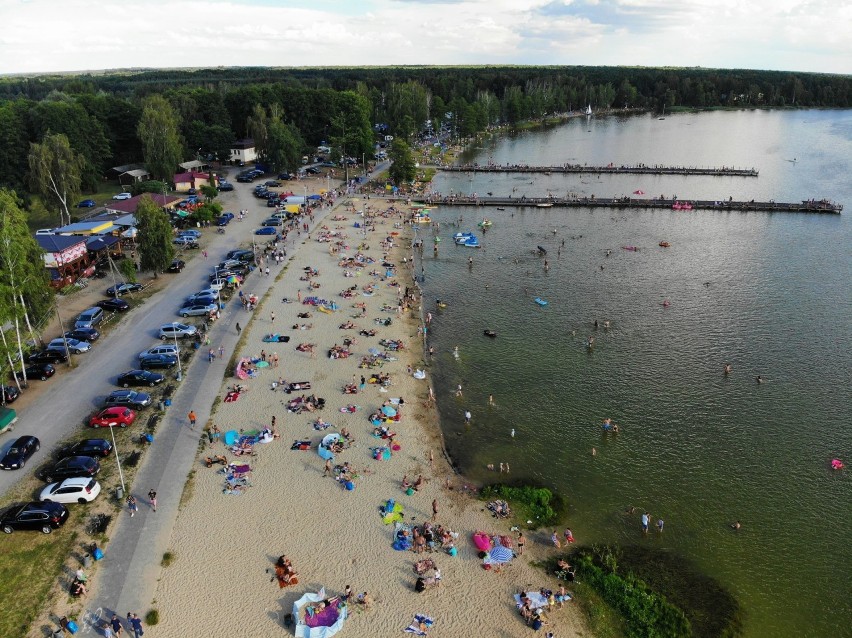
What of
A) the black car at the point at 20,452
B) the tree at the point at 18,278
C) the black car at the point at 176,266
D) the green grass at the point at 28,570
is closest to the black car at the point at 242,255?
the black car at the point at 176,266

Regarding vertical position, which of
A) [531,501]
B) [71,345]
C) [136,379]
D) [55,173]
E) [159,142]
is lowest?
[531,501]

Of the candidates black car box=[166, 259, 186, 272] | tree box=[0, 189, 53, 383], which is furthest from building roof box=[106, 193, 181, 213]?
tree box=[0, 189, 53, 383]

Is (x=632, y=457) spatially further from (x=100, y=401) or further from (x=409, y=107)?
(x=409, y=107)

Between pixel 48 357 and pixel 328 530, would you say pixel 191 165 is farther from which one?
pixel 328 530

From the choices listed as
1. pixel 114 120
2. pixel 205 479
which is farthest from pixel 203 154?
pixel 205 479

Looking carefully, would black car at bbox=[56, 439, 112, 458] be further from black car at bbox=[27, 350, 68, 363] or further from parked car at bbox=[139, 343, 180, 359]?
black car at bbox=[27, 350, 68, 363]

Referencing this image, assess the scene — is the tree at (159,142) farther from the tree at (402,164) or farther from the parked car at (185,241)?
the tree at (402,164)

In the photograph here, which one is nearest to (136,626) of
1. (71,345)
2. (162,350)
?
(162,350)
